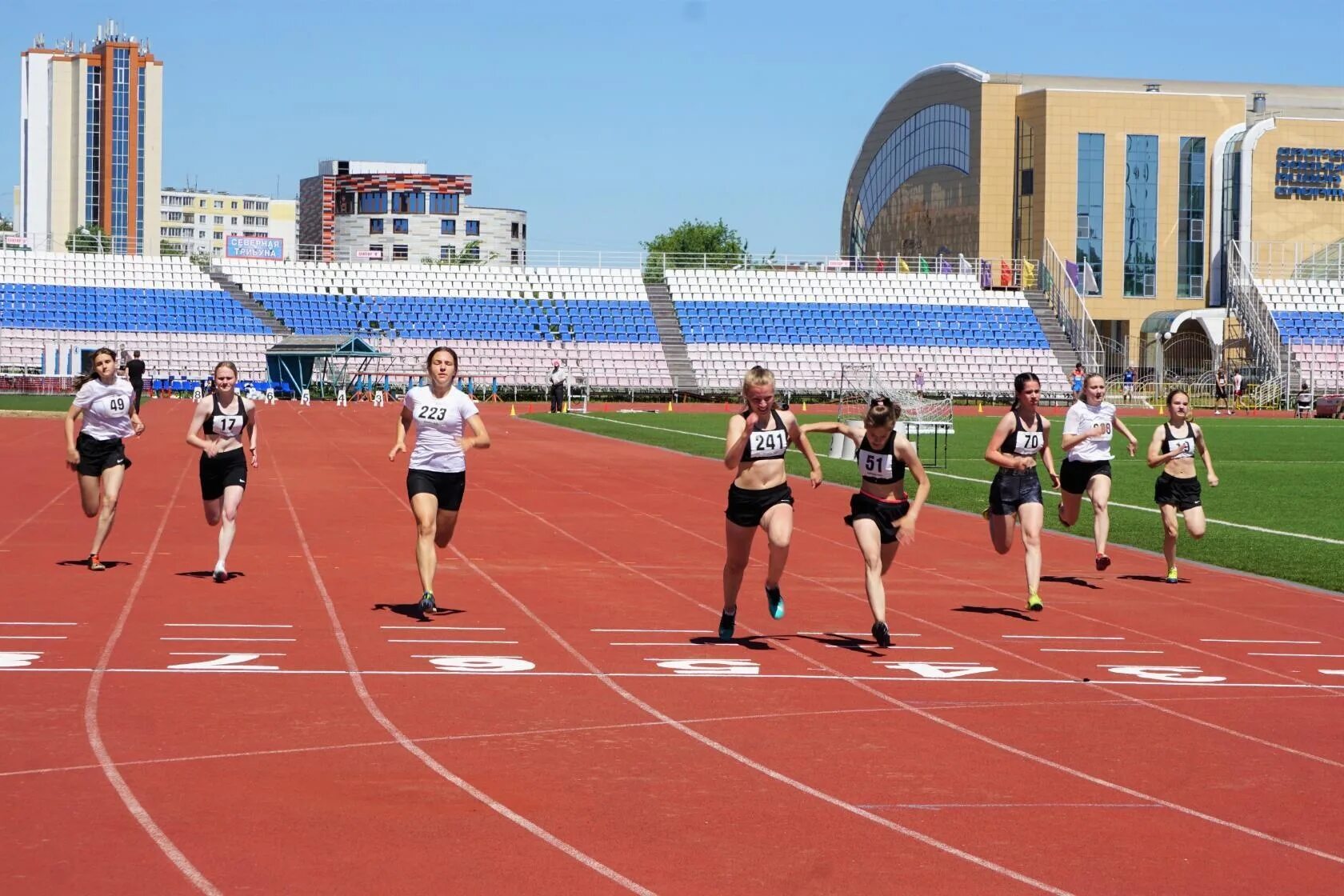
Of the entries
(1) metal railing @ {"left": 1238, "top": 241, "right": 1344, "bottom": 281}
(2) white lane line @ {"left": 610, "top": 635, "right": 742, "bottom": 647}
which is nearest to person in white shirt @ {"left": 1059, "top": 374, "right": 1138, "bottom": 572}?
(2) white lane line @ {"left": 610, "top": 635, "right": 742, "bottom": 647}

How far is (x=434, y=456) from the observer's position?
12633 mm

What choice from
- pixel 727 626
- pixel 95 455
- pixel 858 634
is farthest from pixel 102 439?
pixel 858 634

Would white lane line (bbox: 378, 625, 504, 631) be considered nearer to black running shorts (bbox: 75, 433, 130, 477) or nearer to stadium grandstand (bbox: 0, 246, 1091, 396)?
black running shorts (bbox: 75, 433, 130, 477)

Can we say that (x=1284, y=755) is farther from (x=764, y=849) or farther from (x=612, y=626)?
(x=612, y=626)

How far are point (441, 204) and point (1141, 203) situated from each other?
97.7m

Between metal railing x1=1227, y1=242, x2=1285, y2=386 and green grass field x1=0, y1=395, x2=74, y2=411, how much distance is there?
48.2 metres

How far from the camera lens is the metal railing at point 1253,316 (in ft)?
247

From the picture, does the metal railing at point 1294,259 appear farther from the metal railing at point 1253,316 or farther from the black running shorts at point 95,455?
the black running shorts at point 95,455

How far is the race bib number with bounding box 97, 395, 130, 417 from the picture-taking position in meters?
14.9

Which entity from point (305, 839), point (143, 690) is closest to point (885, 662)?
point (143, 690)

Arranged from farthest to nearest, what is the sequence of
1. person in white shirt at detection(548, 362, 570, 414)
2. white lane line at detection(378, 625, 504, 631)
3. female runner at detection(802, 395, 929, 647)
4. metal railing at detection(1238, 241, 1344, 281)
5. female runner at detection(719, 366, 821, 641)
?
metal railing at detection(1238, 241, 1344, 281) → person in white shirt at detection(548, 362, 570, 414) → white lane line at detection(378, 625, 504, 631) → female runner at detection(802, 395, 929, 647) → female runner at detection(719, 366, 821, 641)

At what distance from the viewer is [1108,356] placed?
83.0 metres

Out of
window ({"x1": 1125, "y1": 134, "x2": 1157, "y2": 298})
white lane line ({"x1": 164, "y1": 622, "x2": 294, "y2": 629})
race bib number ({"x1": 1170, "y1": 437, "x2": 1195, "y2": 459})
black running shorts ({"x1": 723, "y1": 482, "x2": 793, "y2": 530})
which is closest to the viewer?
black running shorts ({"x1": 723, "y1": 482, "x2": 793, "y2": 530})

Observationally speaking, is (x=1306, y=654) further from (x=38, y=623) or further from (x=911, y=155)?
(x=911, y=155)
